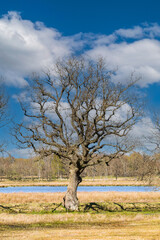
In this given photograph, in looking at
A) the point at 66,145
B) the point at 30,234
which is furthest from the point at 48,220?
the point at 66,145

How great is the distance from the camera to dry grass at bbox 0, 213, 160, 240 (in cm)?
1251

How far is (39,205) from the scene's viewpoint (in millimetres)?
23625

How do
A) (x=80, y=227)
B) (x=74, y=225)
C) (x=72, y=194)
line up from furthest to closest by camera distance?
(x=72, y=194), (x=74, y=225), (x=80, y=227)

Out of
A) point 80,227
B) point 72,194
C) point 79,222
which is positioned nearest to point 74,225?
point 80,227

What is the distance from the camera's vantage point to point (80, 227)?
51.2 feet

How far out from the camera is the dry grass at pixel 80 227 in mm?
12508

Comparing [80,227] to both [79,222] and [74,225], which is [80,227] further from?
[79,222]

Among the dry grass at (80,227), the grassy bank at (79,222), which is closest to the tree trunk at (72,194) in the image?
the grassy bank at (79,222)

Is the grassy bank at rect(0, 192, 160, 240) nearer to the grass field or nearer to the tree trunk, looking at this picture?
the grass field

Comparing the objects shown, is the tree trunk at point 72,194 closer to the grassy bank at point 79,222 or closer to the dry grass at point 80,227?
the grassy bank at point 79,222

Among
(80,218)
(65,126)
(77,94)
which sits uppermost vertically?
(77,94)

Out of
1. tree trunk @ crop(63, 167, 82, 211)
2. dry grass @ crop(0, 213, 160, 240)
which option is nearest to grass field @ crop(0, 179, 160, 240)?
dry grass @ crop(0, 213, 160, 240)

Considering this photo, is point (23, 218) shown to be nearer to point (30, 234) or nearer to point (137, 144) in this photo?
point (30, 234)

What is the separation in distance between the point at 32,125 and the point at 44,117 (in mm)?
1256
